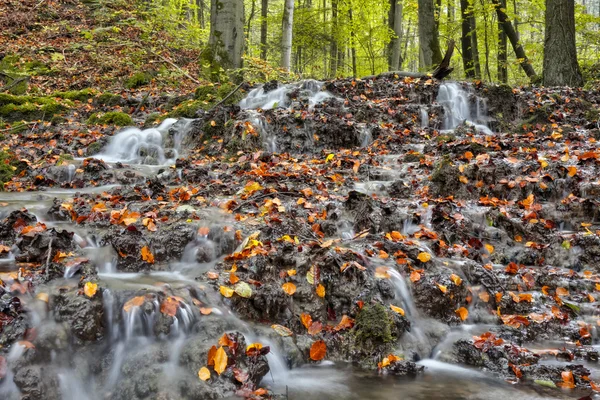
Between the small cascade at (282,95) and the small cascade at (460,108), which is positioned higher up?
the small cascade at (282,95)

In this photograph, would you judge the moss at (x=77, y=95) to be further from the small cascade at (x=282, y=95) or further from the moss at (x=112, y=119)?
the small cascade at (x=282, y=95)

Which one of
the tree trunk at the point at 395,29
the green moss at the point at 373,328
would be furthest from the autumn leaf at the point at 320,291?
the tree trunk at the point at 395,29

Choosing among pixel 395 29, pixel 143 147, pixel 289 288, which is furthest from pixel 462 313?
pixel 395 29

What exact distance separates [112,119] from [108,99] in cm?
140

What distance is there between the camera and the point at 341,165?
22.0 feet

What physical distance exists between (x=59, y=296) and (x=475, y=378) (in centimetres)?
295

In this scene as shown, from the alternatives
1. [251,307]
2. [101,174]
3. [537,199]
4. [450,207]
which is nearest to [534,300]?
[450,207]

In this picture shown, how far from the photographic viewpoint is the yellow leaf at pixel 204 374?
2543mm

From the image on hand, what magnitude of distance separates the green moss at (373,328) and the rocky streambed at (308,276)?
0.04 ft

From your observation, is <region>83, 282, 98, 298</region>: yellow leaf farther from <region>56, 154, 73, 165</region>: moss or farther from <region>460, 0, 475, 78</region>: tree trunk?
<region>460, 0, 475, 78</region>: tree trunk

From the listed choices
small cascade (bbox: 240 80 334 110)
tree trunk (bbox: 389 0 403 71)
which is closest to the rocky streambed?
small cascade (bbox: 240 80 334 110)

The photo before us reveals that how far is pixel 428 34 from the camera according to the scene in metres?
12.4

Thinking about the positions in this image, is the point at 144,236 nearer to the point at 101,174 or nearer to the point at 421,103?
the point at 101,174

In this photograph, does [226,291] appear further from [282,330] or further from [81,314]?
[81,314]
